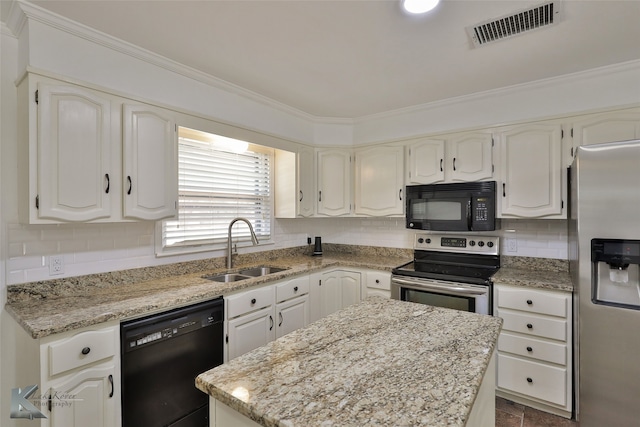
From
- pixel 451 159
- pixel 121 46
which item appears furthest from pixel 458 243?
pixel 121 46

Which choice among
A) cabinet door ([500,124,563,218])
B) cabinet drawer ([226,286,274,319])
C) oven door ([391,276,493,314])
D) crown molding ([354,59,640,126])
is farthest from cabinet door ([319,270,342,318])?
crown molding ([354,59,640,126])

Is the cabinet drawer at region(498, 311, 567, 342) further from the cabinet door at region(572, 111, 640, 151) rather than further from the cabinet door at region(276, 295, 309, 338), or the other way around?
the cabinet door at region(276, 295, 309, 338)

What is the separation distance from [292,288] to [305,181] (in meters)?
1.18

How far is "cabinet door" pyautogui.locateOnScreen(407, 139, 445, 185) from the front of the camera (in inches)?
113

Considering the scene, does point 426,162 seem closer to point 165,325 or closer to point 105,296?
point 165,325

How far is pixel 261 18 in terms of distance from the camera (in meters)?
1.68

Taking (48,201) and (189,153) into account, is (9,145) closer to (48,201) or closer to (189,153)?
(48,201)

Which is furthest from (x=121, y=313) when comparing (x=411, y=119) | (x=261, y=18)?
(x=411, y=119)

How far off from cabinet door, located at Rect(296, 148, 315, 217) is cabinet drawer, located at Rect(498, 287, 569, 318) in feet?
6.21

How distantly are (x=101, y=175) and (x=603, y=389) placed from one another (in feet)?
10.2

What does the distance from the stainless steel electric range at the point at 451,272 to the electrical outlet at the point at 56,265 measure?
7.83ft

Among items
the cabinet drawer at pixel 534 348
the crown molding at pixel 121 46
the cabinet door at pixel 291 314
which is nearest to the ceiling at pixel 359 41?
the crown molding at pixel 121 46

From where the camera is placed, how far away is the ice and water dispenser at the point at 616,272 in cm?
167

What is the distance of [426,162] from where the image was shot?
9.68 feet
